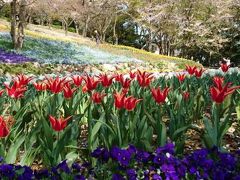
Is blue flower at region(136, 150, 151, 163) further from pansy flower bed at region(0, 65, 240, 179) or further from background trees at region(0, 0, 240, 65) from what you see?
background trees at region(0, 0, 240, 65)

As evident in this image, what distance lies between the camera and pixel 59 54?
20.4 metres

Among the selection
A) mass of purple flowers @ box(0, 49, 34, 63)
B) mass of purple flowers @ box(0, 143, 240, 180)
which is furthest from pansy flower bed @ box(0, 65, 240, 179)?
mass of purple flowers @ box(0, 49, 34, 63)

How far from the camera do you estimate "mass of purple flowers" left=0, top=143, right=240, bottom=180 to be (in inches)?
109

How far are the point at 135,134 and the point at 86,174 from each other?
610mm

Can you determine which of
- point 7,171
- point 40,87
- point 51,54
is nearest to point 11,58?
point 51,54

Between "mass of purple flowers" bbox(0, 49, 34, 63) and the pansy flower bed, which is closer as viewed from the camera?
the pansy flower bed

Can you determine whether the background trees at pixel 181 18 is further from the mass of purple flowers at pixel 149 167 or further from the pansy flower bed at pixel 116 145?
the mass of purple flowers at pixel 149 167

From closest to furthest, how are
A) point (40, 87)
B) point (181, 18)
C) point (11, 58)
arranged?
point (40, 87) → point (11, 58) → point (181, 18)

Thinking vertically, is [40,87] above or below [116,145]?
above

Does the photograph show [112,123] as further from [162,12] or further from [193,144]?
[162,12]

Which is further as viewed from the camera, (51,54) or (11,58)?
(51,54)

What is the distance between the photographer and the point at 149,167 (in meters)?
2.98

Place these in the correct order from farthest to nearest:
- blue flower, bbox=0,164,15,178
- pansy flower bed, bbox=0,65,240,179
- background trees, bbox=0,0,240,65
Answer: background trees, bbox=0,0,240,65 → pansy flower bed, bbox=0,65,240,179 → blue flower, bbox=0,164,15,178

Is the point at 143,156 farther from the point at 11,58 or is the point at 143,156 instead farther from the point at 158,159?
the point at 11,58
